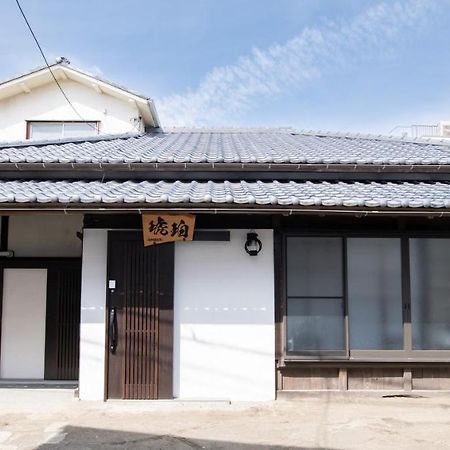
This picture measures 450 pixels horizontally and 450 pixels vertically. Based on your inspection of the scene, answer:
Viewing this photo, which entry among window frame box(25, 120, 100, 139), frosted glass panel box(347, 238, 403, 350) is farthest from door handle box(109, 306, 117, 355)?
window frame box(25, 120, 100, 139)

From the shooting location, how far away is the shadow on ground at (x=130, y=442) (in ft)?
17.2

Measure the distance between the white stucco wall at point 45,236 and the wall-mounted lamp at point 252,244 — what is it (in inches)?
128

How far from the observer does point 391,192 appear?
7527 mm

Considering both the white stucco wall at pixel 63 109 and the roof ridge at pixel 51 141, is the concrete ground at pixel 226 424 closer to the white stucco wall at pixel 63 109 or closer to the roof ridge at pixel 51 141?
the roof ridge at pixel 51 141

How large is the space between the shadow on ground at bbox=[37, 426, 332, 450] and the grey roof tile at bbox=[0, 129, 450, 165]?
4158 mm

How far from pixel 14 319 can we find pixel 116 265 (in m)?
2.70

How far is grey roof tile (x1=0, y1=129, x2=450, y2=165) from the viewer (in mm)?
8273

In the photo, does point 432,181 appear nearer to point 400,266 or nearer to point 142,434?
point 400,266

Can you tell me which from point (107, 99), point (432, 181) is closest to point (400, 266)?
point (432, 181)

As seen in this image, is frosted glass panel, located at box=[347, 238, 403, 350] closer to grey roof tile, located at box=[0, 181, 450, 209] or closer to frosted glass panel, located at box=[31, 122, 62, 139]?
grey roof tile, located at box=[0, 181, 450, 209]

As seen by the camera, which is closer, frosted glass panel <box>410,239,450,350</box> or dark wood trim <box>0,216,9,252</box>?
frosted glass panel <box>410,239,450,350</box>

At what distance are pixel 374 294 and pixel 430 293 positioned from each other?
0.83 m

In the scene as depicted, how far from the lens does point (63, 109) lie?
43.7ft

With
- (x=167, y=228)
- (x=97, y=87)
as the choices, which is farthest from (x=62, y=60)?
(x=167, y=228)
